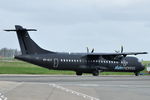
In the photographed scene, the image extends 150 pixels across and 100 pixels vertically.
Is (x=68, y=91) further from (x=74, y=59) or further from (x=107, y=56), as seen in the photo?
(x=107, y=56)

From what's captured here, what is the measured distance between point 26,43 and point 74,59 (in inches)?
266

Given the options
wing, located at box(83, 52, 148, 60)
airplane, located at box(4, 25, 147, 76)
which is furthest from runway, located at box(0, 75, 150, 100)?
wing, located at box(83, 52, 148, 60)

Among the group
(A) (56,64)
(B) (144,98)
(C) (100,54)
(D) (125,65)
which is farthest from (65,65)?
(B) (144,98)

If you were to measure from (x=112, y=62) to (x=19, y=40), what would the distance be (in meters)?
13.3

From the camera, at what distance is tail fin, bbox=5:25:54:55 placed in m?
56.3

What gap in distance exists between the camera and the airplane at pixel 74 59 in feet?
185

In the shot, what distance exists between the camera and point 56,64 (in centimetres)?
5716

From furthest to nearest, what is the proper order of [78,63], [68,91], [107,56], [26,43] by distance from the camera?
[107,56], [78,63], [26,43], [68,91]

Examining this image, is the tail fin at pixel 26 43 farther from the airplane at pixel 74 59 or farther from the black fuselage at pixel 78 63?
the black fuselage at pixel 78 63

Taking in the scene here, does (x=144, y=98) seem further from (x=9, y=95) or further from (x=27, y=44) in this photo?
(x=27, y=44)

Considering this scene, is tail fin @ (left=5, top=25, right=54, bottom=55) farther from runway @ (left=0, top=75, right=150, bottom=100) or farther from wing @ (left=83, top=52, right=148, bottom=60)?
runway @ (left=0, top=75, right=150, bottom=100)

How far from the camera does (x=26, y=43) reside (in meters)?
56.6

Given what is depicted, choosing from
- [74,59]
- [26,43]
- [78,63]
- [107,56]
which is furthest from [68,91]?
[107,56]

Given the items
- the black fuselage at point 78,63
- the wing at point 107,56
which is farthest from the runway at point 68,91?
the wing at point 107,56
